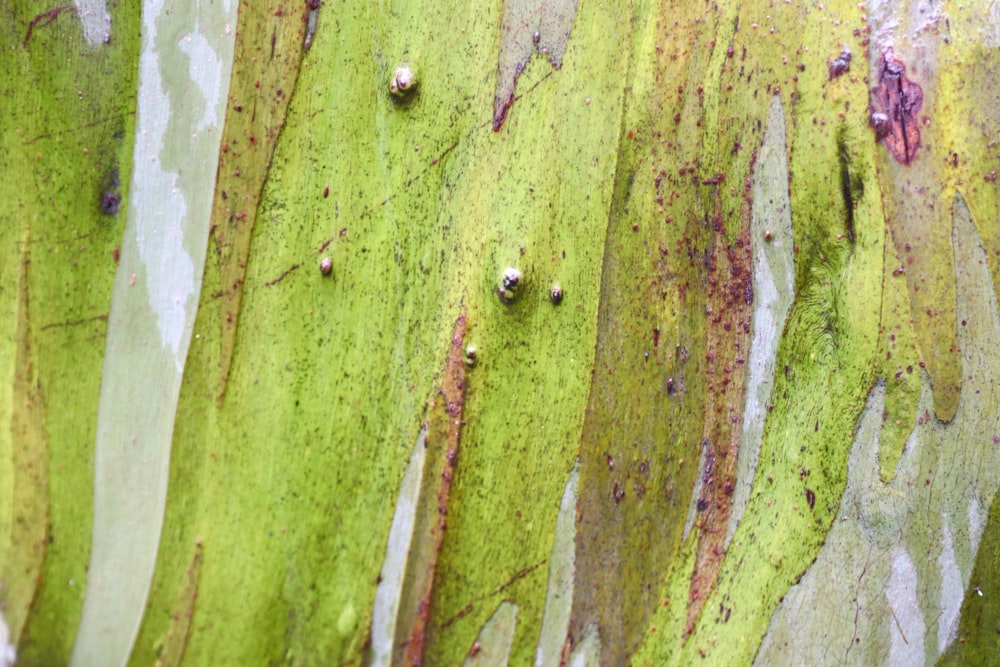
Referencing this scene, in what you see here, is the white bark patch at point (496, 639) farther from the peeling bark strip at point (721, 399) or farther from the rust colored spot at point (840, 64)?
the rust colored spot at point (840, 64)

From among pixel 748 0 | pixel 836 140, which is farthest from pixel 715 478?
pixel 748 0

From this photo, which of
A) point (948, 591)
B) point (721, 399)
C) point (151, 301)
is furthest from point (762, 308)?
point (151, 301)

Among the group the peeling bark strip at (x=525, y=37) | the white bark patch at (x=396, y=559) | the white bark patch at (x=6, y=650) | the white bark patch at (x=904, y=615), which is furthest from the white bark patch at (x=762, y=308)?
the white bark patch at (x=6, y=650)

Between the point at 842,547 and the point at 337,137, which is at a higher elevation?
the point at 337,137

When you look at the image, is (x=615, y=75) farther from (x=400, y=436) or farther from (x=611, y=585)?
(x=611, y=585)

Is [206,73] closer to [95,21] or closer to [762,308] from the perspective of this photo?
[95,21]
